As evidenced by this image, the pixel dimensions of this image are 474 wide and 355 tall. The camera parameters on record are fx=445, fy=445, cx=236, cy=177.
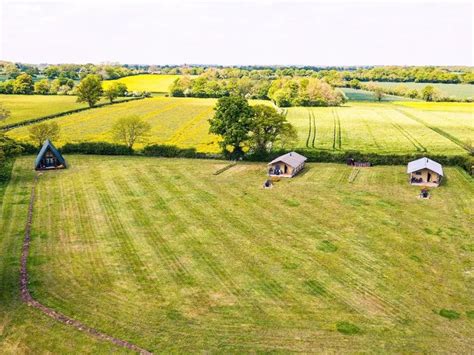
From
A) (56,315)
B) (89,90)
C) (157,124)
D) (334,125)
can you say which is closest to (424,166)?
(56,315)

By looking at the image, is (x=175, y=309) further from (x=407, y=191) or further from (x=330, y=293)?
(x=407, y=191)

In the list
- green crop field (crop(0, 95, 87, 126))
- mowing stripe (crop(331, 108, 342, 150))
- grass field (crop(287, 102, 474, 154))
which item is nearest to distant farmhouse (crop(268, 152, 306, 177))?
grass field (crop(287, 102, 474, 154))

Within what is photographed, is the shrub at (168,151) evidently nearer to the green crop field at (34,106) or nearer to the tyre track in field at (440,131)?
the green crop field at (34,106)


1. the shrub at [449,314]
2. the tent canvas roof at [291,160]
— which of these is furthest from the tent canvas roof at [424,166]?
the shrub at [449,314]

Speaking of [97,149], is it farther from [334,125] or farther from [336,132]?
[334,125]

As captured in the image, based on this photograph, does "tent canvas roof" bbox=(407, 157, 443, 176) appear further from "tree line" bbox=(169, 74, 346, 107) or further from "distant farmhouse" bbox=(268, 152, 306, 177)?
"tree line" bbox=(169, 74, 346, 107)
